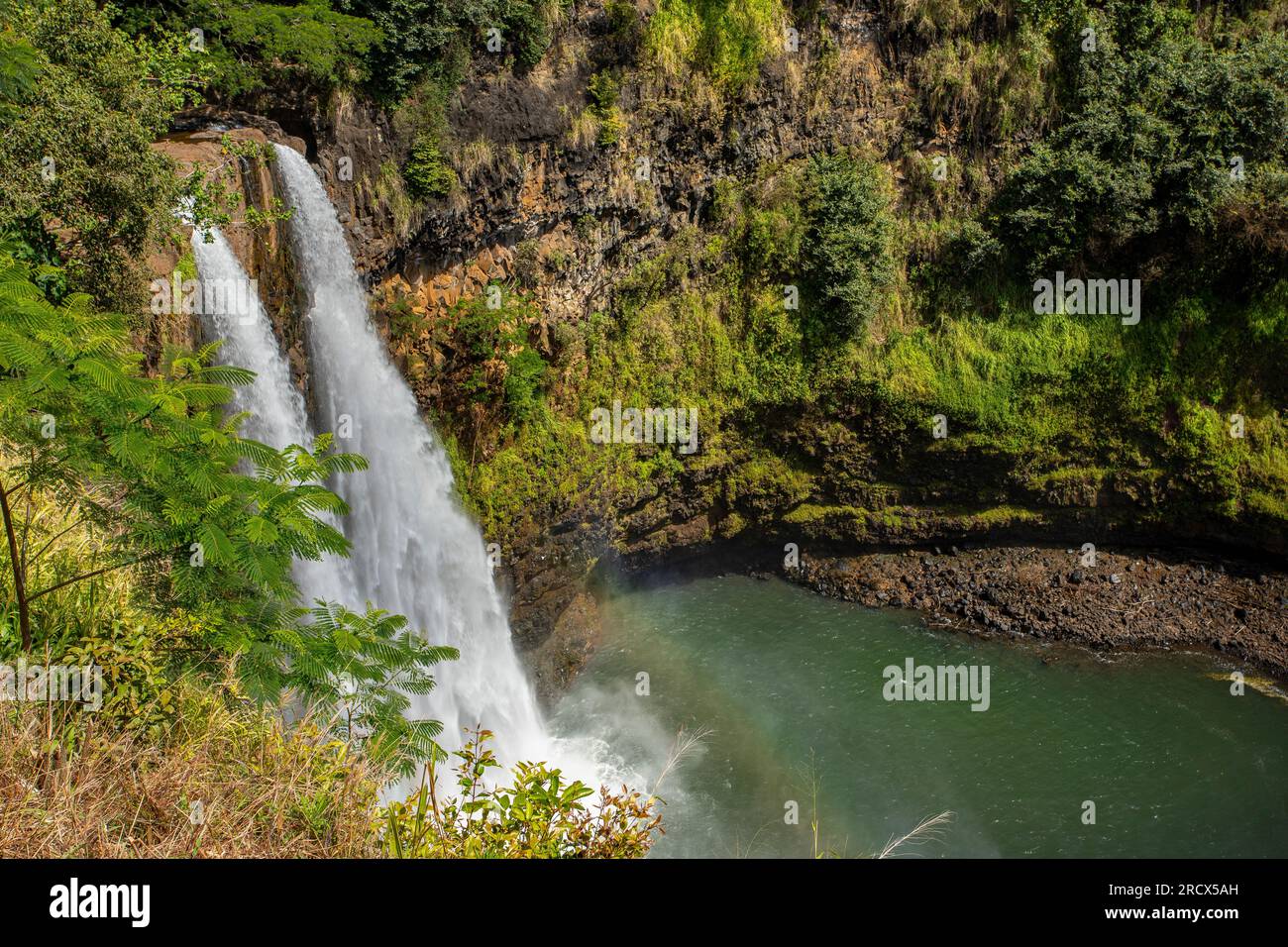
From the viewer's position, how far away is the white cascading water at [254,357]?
32.3 ft

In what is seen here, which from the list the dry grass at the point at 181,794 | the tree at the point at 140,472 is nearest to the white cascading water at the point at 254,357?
the tree at the point at 140,472

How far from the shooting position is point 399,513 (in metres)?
13.8

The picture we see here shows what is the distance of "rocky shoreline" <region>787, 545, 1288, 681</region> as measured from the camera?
16047 mm

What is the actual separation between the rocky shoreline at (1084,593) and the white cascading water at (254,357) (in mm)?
11182

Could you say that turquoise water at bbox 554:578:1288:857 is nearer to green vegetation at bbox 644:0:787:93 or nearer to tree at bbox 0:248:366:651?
tree at bbox 0:248:366:651

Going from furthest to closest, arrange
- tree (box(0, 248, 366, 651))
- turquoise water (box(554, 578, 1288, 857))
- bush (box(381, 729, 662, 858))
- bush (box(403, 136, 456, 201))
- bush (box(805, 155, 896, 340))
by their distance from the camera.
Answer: bush (box(805, 155, 896, 340)) < bush (box(403, 136, 456, 201)) < turquoise water (box(554, 578, 1288, 857)) < tree (box(0, 248, 366, 651)) < bush (box(381, 729, 662, 858))

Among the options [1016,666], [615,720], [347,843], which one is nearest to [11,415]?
[347,843]

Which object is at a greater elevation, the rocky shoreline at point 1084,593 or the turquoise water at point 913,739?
the rocky shoreline at point 1084,593

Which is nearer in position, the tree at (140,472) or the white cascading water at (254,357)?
the tree at (140,472)

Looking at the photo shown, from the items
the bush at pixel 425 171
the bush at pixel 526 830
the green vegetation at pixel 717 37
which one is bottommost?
the bush at pixel 526 830

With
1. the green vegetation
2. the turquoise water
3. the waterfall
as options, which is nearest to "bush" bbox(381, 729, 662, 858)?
the turquoise water

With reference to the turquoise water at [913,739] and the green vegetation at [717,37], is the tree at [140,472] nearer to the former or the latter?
the turquoise water at [913,739]

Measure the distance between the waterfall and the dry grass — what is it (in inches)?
283
